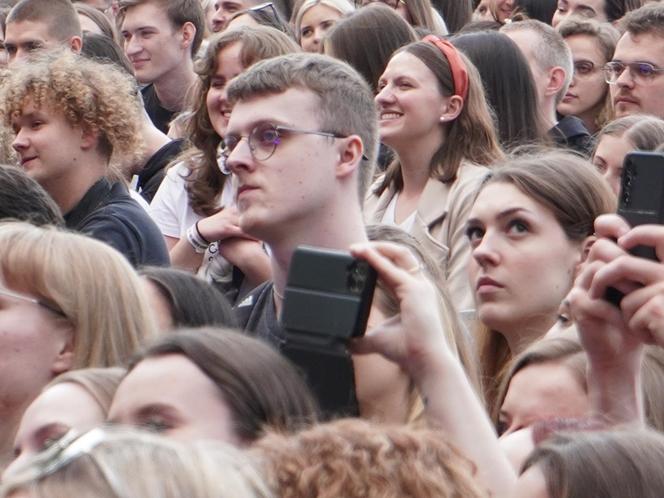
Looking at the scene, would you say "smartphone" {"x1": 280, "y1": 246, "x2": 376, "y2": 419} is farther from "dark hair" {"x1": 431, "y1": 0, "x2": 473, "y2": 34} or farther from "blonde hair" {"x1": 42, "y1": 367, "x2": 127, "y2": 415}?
"dark hair" {"x1": 431, "y1": 0, "x2": 473, "y2": 34}

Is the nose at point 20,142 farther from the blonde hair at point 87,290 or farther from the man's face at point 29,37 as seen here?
the man's face at point 29,37

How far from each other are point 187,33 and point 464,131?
303 centimetres

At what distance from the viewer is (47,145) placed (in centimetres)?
576

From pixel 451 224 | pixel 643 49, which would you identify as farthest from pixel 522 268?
pixel 643 49

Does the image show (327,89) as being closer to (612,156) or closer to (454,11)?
(612,156)

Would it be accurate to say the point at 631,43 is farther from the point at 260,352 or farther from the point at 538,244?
the point at 260,352

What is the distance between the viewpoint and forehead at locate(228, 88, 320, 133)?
417 cm

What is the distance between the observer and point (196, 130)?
21.7ft

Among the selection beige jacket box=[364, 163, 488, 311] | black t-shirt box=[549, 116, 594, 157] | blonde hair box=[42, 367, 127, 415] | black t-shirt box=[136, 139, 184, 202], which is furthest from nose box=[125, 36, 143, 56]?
blonde hair box=[42, 367, 127, 415]

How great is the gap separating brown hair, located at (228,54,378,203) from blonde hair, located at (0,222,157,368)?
2.40ft

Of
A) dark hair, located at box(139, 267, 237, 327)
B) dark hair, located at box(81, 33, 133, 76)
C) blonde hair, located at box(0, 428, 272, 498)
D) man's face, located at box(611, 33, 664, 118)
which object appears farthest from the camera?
dark hair, located at box(81, 33, 133, 76)

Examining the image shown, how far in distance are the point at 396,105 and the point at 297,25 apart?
2.79 metres

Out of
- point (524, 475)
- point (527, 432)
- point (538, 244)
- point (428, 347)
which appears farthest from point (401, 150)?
point (524, 475)

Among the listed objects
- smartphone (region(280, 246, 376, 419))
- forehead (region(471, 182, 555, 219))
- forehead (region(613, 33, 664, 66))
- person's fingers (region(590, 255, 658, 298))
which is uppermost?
person's fingers (region(590, 255, 658, 298))
